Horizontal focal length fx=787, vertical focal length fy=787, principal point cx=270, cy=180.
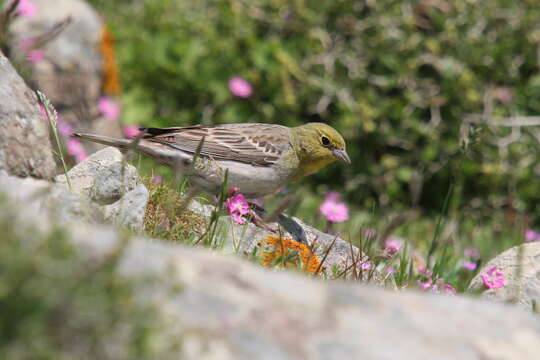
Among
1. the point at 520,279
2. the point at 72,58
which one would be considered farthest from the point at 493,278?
the point at 72,58

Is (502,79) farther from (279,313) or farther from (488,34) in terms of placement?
(279,313)

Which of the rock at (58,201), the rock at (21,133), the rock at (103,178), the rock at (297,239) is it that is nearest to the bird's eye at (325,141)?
the rock at (297,239)

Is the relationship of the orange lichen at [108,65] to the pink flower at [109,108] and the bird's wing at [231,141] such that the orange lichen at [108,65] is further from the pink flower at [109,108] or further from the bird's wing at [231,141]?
the bird's wing at [231,141]

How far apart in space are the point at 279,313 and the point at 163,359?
381 millimetres

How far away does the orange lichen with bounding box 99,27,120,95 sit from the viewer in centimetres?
998

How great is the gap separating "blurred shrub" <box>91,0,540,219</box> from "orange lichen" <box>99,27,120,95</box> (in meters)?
0.62

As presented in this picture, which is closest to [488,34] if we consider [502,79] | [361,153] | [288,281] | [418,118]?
[502,79]

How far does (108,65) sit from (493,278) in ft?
21.6

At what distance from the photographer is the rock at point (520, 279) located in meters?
4.67

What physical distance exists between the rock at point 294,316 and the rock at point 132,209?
149 centimetres

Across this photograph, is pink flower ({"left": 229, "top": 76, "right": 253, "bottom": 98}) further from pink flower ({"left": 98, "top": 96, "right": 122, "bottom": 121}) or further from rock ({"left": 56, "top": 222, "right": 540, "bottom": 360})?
rock ({"left": 56, "top": 222, "right": 540, "bottom": 360})

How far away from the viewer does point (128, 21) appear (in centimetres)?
1189

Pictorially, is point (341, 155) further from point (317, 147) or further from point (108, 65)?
point (108, 65)

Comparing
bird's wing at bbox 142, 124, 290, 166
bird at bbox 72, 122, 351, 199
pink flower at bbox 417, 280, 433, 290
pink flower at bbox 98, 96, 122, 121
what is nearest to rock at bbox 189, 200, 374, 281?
pink flower at bbox 417, 280, 433, 290
